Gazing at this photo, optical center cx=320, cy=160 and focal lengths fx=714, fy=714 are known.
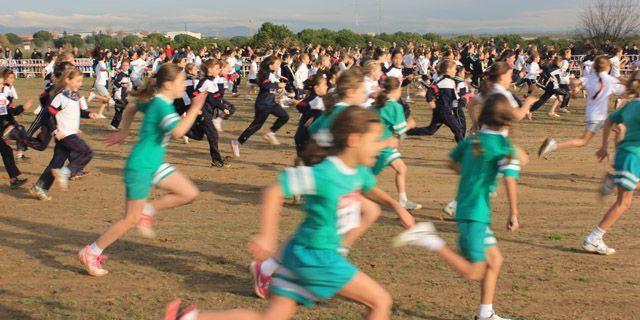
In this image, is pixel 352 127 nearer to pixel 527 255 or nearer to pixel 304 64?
pixel 527 255

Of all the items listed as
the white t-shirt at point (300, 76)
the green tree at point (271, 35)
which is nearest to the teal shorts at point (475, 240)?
the white t-shirt at point (300, 76)

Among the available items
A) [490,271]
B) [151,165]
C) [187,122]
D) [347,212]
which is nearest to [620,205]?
[490,271]

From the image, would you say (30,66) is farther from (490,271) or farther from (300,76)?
(490,271)

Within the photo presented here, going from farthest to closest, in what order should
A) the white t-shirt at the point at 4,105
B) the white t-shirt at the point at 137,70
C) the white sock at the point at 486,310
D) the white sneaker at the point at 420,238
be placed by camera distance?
the white t-shirt at the point at 137,70 → the white t-shirt at the point at 4,105 → the white sock at the point at 486,310 → the white sneaker at the point at 420,238

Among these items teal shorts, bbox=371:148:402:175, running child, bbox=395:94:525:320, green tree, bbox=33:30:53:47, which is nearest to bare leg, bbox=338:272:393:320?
running child, bbox=395:94:525:320

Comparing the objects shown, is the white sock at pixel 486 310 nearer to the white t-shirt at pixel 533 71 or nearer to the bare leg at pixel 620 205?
the bare leg at pixel 620 205

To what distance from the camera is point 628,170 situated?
6.60 meters

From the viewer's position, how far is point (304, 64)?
21141 millimetres

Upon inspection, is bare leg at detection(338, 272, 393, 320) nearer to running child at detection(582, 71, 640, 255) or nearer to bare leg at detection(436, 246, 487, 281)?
bare leg at detection(436, 246, 487, 281)

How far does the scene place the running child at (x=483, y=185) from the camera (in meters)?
4.80

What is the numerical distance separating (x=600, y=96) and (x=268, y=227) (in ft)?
31.3

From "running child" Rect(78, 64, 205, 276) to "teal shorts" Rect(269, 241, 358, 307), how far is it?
2577 mm

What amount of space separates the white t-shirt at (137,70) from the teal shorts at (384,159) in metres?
13.0

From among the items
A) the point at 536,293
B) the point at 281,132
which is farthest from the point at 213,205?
the point at 281,132
